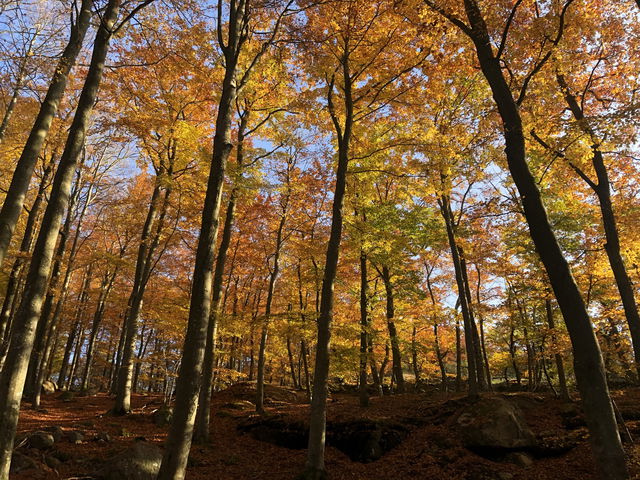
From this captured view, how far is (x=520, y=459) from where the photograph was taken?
7.66 m

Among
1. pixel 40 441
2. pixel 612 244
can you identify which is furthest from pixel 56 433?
pixel 612 244

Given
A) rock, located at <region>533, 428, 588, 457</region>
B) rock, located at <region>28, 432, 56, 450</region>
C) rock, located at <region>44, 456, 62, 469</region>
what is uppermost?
rock, located at <region>533, 428, 588, 457</region>

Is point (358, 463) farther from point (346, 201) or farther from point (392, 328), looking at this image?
point (346, 201)

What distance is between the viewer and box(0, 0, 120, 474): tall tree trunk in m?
5.05

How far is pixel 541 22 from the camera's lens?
7.70 m

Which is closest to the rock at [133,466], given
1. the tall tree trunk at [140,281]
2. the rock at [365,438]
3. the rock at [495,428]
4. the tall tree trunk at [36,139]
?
the tall tree trunk at [36,139]

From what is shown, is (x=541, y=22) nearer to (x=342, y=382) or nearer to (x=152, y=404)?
(x=152, y=404)

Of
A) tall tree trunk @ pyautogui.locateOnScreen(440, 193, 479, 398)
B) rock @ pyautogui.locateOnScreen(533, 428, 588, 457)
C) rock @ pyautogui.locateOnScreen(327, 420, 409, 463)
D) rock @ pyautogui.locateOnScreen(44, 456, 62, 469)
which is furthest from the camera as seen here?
tall tree trunk @ pyautogui.locateOnScreen(440, 193, 479, 398)

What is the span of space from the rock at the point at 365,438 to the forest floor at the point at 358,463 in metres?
0.18

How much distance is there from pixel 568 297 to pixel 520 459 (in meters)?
4.34

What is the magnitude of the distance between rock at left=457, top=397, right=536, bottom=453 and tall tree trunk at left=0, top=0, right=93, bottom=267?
10589mm

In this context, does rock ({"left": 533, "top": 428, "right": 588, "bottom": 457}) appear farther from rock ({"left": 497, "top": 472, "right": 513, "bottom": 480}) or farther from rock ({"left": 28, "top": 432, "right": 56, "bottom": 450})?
rock ({"left": 28, "top": 432, "right": 56, "bottom": 450})

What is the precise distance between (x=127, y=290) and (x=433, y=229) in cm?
2199

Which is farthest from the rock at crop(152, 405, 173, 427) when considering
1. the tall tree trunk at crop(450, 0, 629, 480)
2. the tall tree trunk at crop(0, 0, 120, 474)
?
the tall tree trunk at crop(450, 0, 629, 480)
